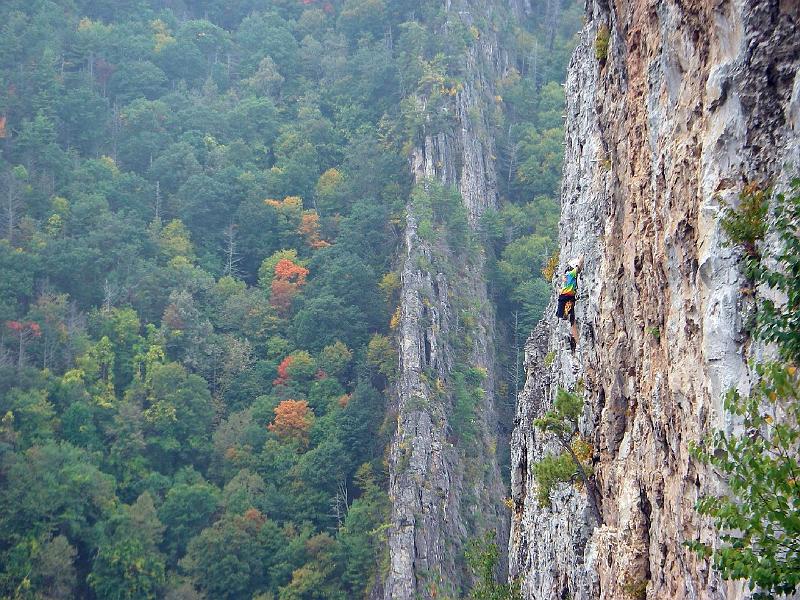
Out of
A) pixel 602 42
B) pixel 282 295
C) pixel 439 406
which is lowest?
pixel 439 406

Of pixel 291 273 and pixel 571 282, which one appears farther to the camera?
pixel 291 273

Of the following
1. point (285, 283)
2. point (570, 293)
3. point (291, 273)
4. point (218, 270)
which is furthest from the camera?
point (218, 270)

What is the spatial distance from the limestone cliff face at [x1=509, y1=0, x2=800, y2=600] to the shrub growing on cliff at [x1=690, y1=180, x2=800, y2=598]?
1.50ft

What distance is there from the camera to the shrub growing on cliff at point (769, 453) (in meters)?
8.37

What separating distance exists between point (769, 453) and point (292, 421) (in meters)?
43.7

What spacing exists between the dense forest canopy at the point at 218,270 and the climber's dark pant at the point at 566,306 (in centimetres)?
2670

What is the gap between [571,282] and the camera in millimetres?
18953

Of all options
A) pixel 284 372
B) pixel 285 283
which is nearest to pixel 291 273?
pixel 285 283

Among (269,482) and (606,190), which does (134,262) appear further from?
(606,190)

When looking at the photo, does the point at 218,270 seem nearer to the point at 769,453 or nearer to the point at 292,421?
the point at 292,421

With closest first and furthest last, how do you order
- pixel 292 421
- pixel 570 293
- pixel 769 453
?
pixel 769 453, pixel 570 293, pixel 292 421

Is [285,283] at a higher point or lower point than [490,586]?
higher

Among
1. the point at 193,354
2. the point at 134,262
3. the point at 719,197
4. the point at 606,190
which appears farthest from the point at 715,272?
the point at 134,262

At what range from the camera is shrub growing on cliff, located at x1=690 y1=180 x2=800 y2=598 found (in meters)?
8.37
